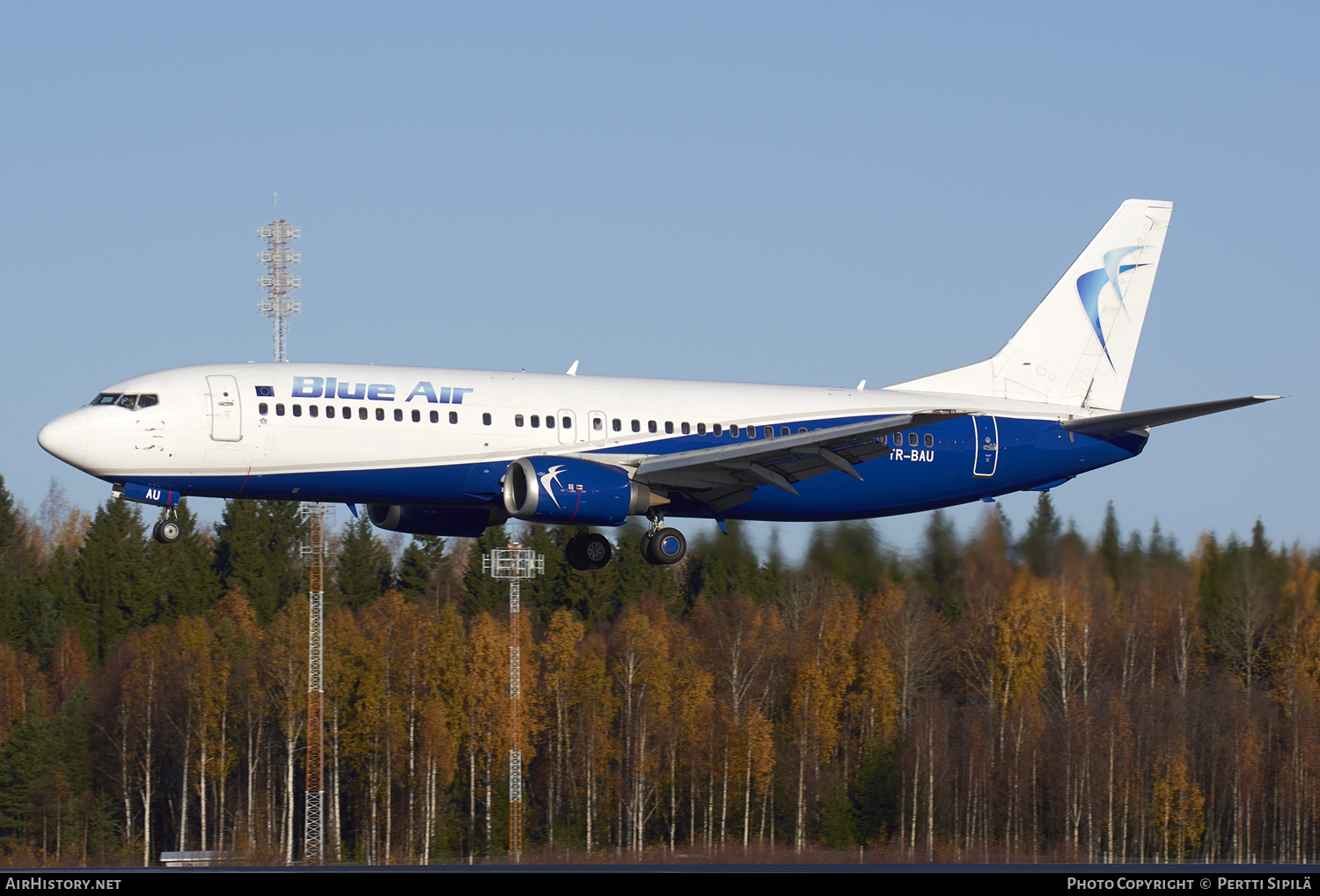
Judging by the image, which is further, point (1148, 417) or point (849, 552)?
point (849, 552)

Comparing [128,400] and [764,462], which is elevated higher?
[128,400]

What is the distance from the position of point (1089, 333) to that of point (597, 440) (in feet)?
58.5

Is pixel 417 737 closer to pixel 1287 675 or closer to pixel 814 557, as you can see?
pixel 814 557

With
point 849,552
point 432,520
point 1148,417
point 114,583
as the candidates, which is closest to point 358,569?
point 114,583

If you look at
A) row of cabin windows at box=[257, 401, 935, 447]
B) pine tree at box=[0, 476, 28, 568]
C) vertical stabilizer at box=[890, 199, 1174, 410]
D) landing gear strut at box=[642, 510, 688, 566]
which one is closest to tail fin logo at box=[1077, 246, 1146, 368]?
vertical stabilizer at box=[890, 199, 1174, 410]

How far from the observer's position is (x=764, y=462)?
132 feet

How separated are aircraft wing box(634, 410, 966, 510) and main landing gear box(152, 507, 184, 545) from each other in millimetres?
11222

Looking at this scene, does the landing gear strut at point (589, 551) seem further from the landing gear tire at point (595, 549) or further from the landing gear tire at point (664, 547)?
the landing gear tire at point (664, 547)

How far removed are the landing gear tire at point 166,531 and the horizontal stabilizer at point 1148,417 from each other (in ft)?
82.7

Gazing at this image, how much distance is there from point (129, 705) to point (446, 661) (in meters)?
18.2

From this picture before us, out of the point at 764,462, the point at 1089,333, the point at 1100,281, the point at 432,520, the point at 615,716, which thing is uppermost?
the point at 1100,281

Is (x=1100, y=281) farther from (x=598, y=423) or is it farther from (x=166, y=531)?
(x=166, y=531)

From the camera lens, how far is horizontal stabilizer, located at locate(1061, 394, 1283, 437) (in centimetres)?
3938
